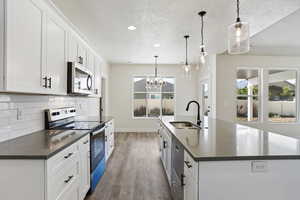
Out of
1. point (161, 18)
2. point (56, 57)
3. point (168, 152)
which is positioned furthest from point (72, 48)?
point (168, 152)

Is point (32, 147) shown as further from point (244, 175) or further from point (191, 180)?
point (244, 175)

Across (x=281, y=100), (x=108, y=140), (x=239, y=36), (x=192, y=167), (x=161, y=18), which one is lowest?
(x=108, y=140)

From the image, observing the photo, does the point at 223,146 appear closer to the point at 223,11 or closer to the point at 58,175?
the point at 58,175

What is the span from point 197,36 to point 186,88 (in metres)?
3.77

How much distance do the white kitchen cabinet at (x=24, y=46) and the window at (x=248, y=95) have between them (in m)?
5.62

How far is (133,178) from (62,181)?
1.58 m

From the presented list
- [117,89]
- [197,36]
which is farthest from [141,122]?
[197,36]

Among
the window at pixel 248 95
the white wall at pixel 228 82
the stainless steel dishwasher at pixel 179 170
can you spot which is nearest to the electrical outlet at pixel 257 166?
the stainless steel dishwasher at pixel 179 170

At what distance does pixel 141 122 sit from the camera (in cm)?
765

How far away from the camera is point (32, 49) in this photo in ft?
6.22

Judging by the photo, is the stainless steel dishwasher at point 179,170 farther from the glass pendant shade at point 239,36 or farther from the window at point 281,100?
the window at point 281,100

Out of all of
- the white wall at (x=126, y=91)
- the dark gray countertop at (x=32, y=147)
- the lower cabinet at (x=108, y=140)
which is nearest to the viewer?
the dark gray countertop at (x=32, y=147)

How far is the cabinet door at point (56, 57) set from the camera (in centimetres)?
226

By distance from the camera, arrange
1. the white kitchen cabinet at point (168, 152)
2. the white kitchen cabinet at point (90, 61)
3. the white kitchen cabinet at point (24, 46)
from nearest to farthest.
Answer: the white kitchen cabinet at point (24, 46) → the white kitchen cabinet at point (168, 152) → the white kitchen cabinet at point (90, 61)
